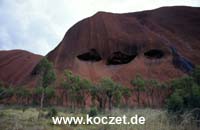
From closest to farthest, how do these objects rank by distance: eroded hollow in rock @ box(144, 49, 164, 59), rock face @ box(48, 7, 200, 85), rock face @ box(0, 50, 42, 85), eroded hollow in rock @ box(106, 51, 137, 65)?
rock face @ box(48, 7, 200, 85) < eroded hollow in rock @ box(144, 49, 164, 59) < eroded hollow in rock @ box(106, 51, 137, 65) < rock face @ box(0, 50, 42, 85)

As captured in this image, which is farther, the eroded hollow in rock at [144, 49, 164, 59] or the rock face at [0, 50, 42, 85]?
the rock face at [0, 50, 42, 85]

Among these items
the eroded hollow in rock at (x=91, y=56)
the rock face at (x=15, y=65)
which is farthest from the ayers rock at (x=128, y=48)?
the rock face at (x=15, y=65)

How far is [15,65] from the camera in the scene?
84062mm

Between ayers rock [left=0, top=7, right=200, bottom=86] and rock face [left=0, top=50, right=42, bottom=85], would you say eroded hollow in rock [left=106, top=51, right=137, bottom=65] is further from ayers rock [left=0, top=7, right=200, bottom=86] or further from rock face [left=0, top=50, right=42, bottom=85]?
rock face [left=0, top=50, right=42, bottom=85]

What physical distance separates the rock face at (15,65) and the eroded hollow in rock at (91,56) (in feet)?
54.9

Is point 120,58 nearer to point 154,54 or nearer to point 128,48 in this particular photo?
point 128,48

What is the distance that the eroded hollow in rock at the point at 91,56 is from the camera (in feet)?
204

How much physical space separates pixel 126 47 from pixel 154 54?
7.25 metres

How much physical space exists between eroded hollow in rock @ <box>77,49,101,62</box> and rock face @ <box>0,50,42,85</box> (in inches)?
659

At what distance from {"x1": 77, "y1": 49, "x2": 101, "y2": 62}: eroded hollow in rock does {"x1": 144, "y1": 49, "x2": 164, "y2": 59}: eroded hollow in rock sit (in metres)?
12.0

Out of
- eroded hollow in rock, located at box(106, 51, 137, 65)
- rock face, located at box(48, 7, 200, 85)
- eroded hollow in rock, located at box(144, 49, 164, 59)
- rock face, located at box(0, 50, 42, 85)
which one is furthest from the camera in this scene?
rock face, located at box(0, 50, 42, 85)

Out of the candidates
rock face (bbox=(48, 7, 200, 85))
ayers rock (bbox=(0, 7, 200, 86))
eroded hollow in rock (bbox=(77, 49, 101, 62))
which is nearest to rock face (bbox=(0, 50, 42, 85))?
ayers rock (bbox=(0, 7, 200, 86))

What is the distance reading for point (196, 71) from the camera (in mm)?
15719

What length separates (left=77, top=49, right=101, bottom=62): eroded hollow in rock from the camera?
6231 cm
